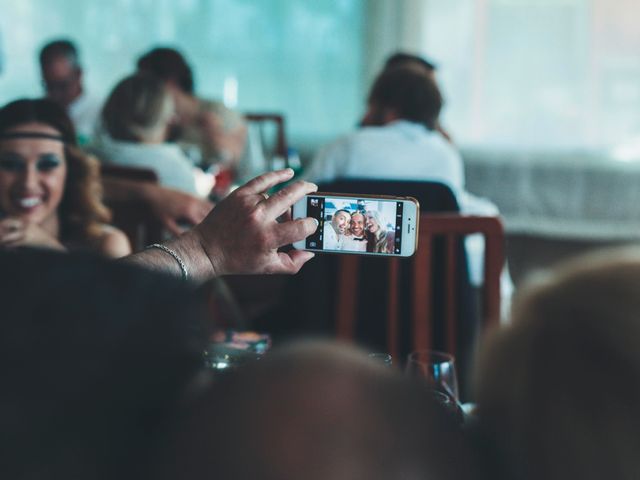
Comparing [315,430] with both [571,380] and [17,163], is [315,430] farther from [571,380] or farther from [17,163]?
[17,163]

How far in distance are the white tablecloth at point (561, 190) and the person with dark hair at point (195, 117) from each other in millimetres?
1703

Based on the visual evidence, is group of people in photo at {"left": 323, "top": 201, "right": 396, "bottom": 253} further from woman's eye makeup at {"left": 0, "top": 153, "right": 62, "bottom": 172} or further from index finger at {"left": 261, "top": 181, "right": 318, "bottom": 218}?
woman's eye makeup at {"left": 0, "top": 153, "right": 62, "bottom": 172}

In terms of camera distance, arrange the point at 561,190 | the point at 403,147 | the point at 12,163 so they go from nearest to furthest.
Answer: the point at 12,163, the point at 403,147, the point at 561,190

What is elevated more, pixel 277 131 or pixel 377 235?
pixel 277 131

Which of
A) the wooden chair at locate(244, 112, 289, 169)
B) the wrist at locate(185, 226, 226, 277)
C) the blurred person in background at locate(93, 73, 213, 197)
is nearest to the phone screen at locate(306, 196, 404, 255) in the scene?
the wrist at locate(185, 226, 226, 277)

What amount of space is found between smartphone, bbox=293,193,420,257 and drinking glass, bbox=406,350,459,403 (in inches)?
7.8

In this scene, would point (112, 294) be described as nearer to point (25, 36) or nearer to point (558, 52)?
point (558, 52)

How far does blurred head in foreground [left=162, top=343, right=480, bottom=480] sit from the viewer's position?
311mm

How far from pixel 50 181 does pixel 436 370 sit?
1.43 metres

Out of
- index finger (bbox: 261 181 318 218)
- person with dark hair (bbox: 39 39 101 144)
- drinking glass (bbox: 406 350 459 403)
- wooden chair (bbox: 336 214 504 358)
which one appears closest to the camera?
drinking glass (bbox: 406 350 459 403)

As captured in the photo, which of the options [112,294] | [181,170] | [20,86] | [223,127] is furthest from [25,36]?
[112,294]

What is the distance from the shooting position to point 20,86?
5289 millimetres

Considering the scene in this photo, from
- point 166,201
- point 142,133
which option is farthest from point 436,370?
point 142,133

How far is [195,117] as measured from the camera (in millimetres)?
4195
